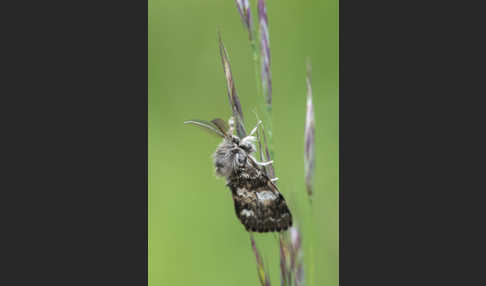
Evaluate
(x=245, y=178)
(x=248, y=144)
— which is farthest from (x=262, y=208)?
(x=248, y=144)

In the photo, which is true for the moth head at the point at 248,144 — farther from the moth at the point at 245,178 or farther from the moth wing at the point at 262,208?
the moth wing at the point at 262,208

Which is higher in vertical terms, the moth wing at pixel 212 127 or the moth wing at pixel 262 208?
the moth wing at pixel 212 127

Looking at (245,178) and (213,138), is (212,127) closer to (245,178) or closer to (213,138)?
(213,138)

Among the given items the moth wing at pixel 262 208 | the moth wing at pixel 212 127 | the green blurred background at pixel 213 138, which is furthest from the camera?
the green blurred background at pixel 213 138

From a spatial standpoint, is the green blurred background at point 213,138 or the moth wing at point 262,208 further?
the green blurred background at point 213,138

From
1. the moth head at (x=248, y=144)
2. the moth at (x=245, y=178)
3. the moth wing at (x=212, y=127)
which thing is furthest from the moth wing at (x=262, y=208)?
the moth wing at (x=212, y=127)
